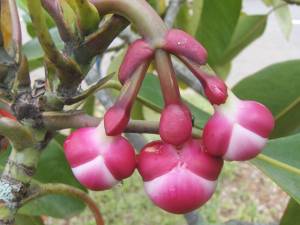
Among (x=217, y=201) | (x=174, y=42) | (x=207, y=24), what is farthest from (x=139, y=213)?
(x=174, y=42)

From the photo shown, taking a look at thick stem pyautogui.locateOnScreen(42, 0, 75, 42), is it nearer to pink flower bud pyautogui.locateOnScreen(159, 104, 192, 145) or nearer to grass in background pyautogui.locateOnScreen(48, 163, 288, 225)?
pink flower bud pyautogui.locateOnScreen(159, 104, 192, 145)

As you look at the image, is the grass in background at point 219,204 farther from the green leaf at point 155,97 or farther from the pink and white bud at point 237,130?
the pink and white bud at point 237,130

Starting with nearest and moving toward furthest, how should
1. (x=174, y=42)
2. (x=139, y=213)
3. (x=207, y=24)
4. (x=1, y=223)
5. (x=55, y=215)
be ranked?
(x=174, y=42), (x=1, y=223), (x=55, y=215), (x=207, y=24), (x=139, y=213)

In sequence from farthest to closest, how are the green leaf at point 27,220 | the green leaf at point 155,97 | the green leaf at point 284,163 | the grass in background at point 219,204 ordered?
the grass in background at point 219,204 → the green leaf at point 27,220 → the green leaf at point 155,97 → the green leaf at point 284,163

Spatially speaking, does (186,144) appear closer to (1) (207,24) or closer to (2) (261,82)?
(2) (261,82)

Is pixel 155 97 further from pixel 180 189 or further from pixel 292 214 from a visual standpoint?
pixel 180 189

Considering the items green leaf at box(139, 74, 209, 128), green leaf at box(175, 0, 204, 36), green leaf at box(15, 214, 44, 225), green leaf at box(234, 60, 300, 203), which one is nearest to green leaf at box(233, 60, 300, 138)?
green leaf at box(234, 60, 300, 203)

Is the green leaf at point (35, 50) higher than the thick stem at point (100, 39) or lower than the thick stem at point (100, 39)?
lower

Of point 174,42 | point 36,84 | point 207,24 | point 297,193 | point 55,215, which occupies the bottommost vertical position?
point 55,215

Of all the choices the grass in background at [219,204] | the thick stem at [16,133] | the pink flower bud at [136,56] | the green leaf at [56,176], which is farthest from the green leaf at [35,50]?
the grass in background at [219,204]
